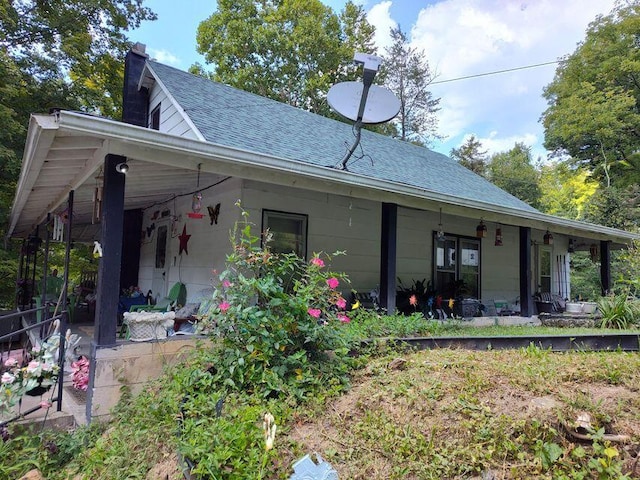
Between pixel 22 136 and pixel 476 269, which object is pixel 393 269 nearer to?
pixel 476 269

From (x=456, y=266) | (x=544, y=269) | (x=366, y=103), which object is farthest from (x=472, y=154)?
(x=366, y=103)

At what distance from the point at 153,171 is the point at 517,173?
32009 mm

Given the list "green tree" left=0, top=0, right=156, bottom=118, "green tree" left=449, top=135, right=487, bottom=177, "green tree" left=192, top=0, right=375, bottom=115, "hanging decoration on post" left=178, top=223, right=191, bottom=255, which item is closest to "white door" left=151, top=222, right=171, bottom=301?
"hanging decoration on post" left=178, top=223, right=191, bottom=255

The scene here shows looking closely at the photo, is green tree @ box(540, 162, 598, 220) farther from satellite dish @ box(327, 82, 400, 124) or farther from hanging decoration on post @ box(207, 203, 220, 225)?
hanging decoration on post @ box(207, 203, 220, 225)

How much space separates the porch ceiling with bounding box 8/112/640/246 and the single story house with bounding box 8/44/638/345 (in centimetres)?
2

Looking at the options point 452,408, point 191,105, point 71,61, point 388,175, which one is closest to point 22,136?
point 71,61

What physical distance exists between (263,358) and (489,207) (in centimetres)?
520

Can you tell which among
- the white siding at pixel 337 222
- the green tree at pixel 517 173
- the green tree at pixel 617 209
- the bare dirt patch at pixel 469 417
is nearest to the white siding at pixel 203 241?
the white siding at pixel 337 222

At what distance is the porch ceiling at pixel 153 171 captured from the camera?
3.52 meters

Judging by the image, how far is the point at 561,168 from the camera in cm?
2475

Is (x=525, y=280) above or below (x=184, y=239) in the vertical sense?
below

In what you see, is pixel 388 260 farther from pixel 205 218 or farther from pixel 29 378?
pixel 29 378

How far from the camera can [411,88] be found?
90.5 feet

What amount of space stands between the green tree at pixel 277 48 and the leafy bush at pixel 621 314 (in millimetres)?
18223
